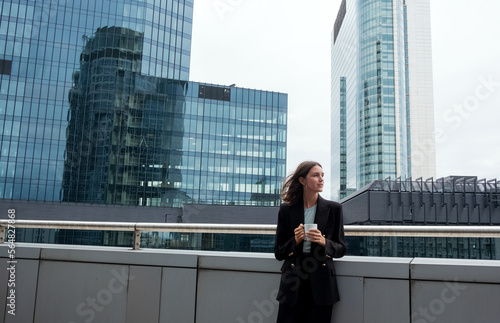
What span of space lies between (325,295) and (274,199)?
67.5 m

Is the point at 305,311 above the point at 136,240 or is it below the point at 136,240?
below

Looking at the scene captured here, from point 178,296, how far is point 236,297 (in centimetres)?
64

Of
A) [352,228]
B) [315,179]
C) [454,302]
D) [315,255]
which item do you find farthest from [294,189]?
[454,302]

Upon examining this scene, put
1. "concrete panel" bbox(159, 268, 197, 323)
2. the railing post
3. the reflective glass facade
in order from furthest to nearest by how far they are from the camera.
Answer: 1. the reflective glass facade
2. the railing post
3. "concrete panel" bbox(159, 268, 197, 323)

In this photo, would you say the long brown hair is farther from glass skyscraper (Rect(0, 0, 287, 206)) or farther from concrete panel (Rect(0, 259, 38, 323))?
glass skyscraper (Rect(0, 0, 287, 206))

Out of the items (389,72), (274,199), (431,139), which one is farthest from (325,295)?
(431,139)

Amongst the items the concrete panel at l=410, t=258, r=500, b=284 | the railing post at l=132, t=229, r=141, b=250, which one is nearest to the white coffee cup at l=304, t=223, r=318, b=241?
the concrete panel at l=410, t=258, r=500, b=284

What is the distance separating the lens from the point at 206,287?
4285mm

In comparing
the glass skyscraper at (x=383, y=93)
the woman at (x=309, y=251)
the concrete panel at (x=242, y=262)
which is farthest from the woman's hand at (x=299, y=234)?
the glass skyscraper at (x=383, y=93)

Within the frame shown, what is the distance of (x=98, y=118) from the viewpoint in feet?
209

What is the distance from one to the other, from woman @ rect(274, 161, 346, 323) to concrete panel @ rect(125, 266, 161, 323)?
1547 mm

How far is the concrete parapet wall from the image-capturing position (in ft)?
11.3

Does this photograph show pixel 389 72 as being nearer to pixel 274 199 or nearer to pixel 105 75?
pixel 274 199

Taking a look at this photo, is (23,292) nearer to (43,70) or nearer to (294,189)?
(294,189)
